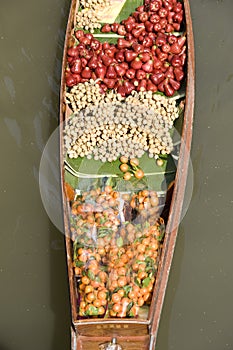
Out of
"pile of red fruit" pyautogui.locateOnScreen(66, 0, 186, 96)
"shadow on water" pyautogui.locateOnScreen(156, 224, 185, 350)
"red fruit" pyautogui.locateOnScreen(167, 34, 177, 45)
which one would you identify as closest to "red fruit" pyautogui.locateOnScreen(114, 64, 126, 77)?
"pile of red fruit" pyautogui.locateOnScreen(66, 0, 186, 96)

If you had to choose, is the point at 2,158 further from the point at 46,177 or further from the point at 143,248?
the point at 143,248

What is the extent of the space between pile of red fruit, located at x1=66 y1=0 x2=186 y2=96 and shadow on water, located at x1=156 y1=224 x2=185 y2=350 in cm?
88

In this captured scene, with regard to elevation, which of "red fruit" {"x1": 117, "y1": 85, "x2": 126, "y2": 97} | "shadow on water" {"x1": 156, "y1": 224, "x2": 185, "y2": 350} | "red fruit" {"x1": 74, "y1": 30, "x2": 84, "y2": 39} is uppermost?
"red fruit" {"x1": 74, "y1": 30, "x2": 84, "y2": 39}

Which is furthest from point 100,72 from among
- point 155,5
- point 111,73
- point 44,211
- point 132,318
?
point 132,318

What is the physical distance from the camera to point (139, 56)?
322 cm

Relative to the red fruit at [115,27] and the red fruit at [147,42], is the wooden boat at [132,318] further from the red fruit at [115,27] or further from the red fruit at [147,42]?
the red fruit at [115,27]

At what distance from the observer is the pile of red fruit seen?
125 inches

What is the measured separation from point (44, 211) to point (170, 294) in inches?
34.5

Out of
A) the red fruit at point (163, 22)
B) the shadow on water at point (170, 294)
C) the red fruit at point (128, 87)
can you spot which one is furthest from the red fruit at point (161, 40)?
the shadow on water at point (170, 294)

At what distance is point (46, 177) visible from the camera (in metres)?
3.28

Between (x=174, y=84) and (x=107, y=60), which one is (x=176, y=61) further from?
(x=107, y=60)

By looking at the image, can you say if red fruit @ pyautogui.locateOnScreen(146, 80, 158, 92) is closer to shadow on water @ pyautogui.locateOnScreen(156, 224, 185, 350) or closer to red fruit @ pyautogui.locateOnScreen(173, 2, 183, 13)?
red fruit @ pyautogui.locateOnScreen(173, 2, 183, 13)

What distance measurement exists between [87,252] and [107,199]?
1.10ft

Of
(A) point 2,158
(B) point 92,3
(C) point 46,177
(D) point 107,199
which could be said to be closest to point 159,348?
(D) point 107,199
